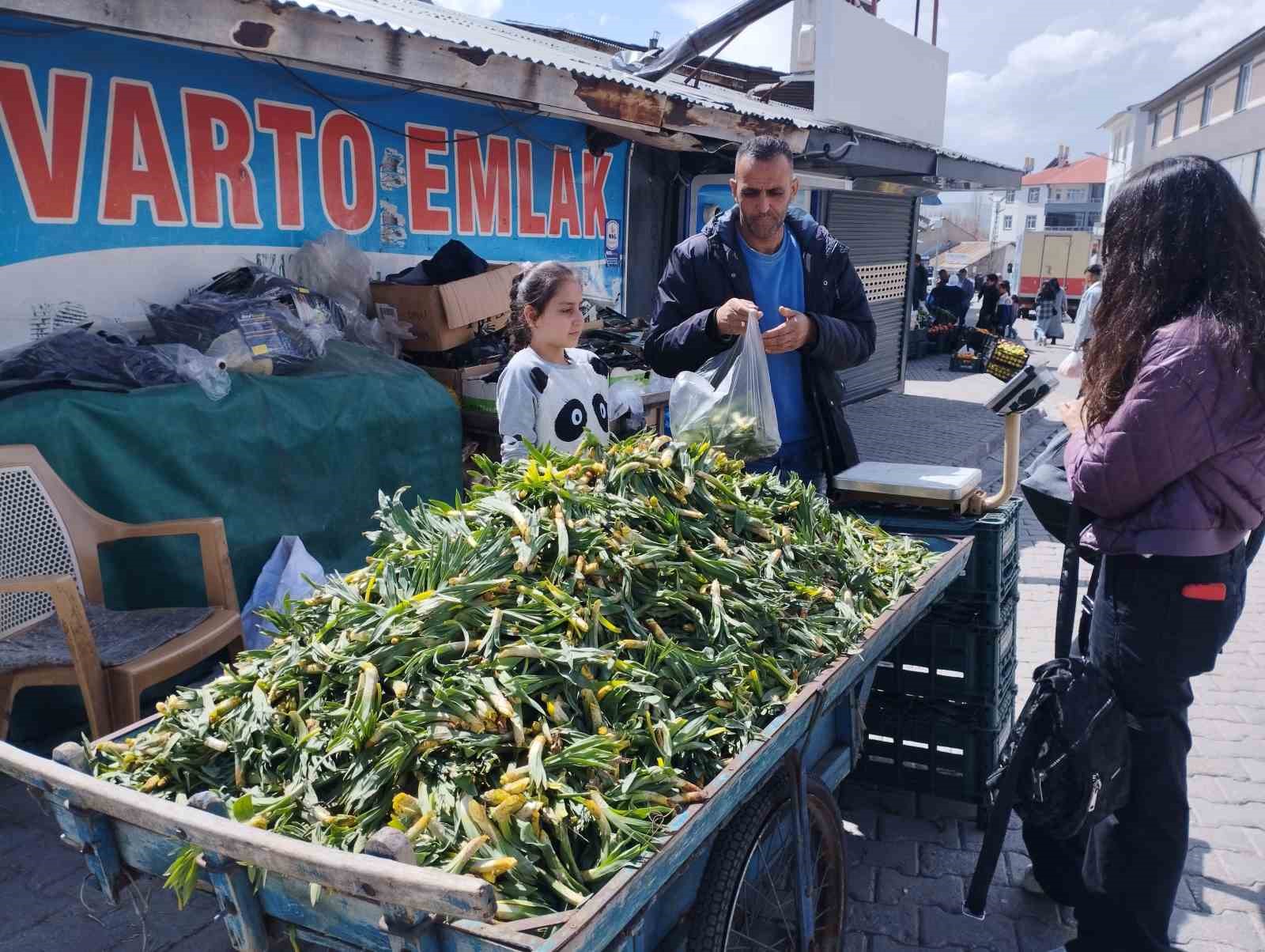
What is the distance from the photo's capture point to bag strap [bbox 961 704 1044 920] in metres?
2.53

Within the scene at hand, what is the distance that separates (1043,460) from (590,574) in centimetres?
161

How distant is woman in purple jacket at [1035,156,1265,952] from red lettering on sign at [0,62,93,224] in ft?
14.0

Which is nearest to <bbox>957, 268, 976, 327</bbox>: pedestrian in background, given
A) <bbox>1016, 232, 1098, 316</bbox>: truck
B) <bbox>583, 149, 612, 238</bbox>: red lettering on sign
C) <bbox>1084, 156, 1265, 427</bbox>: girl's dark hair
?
<bbox>583, 149, 612, 238</bbox>: red lettering on sign

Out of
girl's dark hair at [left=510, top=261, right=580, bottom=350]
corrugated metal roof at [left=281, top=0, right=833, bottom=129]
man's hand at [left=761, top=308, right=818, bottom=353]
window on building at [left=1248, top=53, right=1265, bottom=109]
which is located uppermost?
window on building at [left=1248, top=53, right=1265, bottom=109]

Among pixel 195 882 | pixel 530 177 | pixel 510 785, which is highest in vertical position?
pixel 530 177

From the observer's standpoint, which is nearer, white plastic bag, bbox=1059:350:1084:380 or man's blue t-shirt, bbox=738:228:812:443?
white plastic bag, bbox=1059:350:1084:380

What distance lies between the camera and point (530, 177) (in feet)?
22.9

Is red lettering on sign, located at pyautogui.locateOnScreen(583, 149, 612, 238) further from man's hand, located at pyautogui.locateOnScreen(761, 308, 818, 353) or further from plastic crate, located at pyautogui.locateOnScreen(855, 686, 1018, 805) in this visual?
plastic crate, located at pyautogui.locateOnScreen(855, 686, 1018, 805)

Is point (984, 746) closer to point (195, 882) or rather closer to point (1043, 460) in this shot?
point (1043, 460)

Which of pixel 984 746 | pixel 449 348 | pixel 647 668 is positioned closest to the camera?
pixel 647 668

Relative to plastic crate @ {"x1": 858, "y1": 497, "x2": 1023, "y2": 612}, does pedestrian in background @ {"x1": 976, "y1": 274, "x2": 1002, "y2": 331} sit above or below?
above

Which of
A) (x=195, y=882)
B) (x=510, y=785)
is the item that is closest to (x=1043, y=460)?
(x=510, y=785)

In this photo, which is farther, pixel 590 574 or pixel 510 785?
pixel 590 574

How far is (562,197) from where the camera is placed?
7.34 meters
